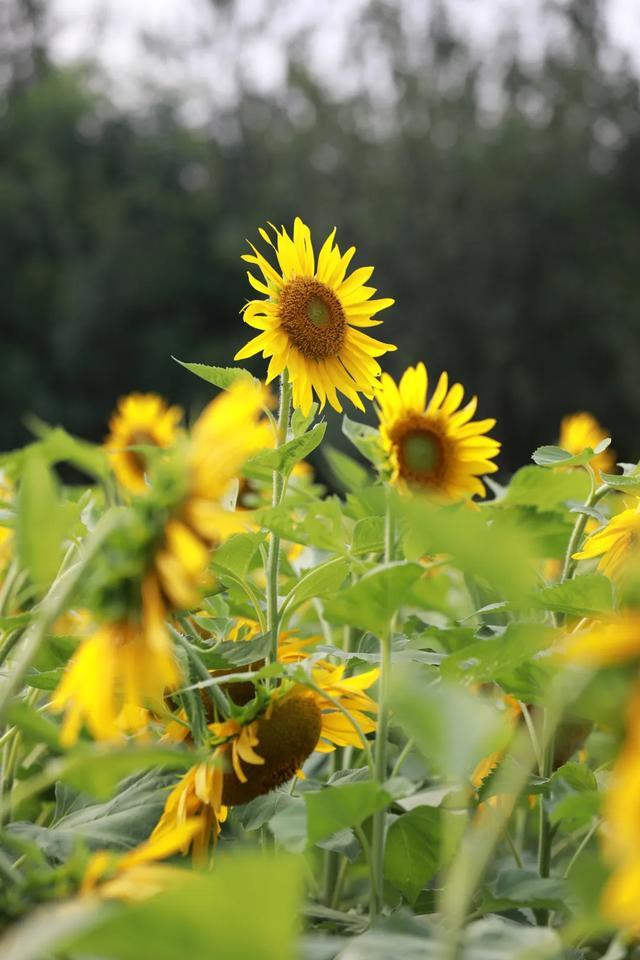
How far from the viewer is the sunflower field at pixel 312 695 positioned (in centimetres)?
26

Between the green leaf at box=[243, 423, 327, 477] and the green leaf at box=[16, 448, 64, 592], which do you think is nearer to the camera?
the green leaf at box=[16, 448, 64, 592]

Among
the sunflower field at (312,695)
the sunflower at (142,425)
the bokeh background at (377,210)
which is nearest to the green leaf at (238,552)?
the sunflower field at (312,695)

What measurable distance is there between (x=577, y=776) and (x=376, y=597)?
0.12 meters

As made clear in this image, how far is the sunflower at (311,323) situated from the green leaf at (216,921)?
0.39m

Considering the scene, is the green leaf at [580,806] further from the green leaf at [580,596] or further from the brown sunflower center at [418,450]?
the brown sunflower center at [418,450]

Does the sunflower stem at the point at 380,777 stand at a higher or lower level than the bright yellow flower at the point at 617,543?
lower

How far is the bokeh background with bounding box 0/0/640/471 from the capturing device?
1023 cm

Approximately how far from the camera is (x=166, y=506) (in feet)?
0.94

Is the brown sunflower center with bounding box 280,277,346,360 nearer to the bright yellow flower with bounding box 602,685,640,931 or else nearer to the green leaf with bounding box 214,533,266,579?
the green leaf with bounding box 214,533,266,579

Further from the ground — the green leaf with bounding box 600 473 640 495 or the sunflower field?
the green leaf with bounding box 600 473 640 495

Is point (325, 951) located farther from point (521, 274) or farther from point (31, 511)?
point (521, 274)

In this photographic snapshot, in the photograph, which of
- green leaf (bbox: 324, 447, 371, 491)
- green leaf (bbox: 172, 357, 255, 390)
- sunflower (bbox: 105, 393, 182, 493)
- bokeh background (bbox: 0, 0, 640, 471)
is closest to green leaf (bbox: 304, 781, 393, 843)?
green leaf (bbox: 172, 357, 255, 390)

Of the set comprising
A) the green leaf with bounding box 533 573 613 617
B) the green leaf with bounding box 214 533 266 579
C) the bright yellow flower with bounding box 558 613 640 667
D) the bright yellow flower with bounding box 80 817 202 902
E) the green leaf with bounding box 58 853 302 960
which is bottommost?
the green leaf with bounding box 58 853 302 960

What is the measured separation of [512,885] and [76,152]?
43.2ft
